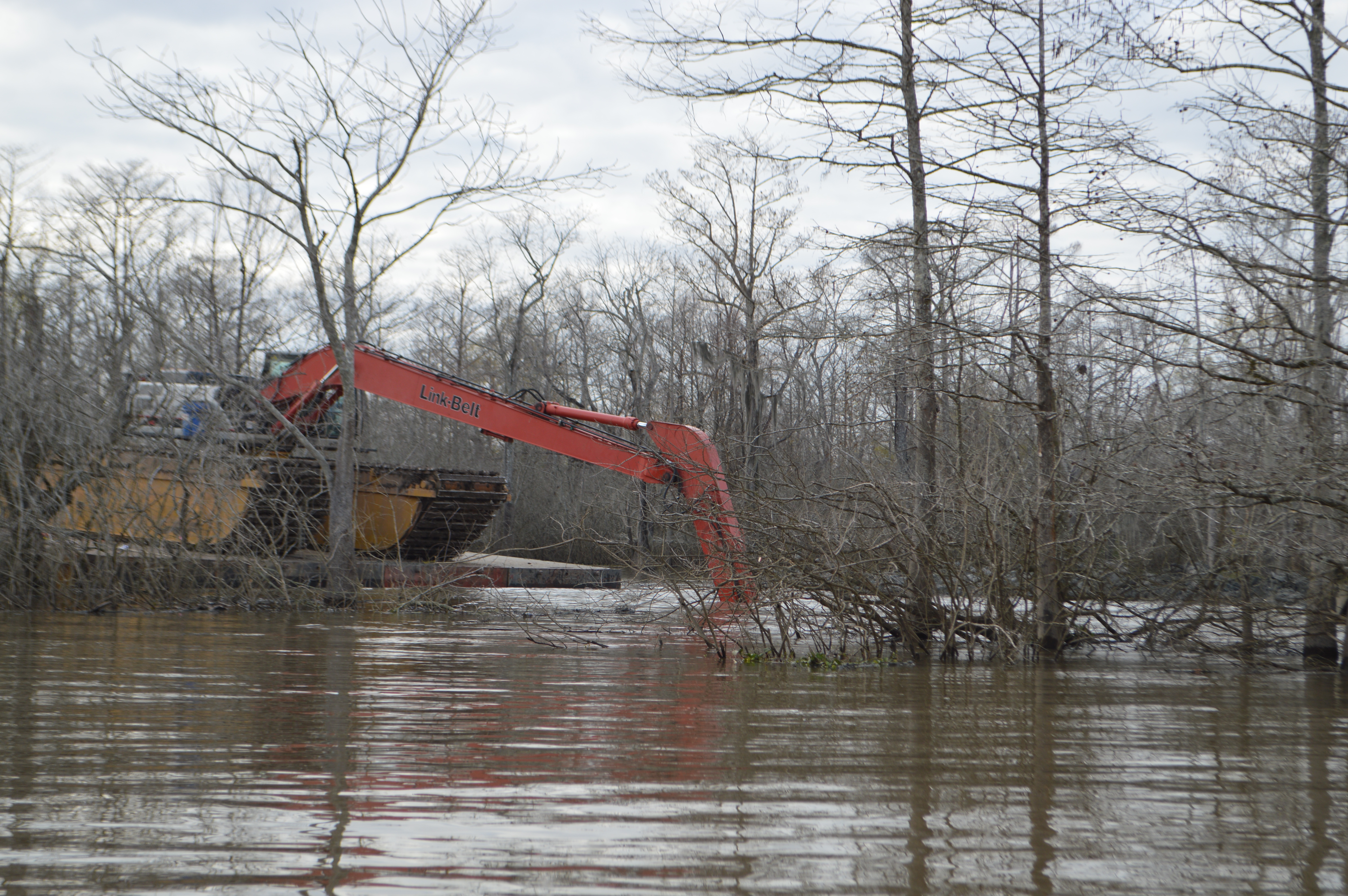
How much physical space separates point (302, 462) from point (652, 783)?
1323 cm

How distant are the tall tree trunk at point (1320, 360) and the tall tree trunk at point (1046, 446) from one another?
5.88ft

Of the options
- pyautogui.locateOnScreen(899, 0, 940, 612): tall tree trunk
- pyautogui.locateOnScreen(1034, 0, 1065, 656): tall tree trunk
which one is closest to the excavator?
pyautogui.locateOnScreen(899, 0, 940, 612): tall tree trunk

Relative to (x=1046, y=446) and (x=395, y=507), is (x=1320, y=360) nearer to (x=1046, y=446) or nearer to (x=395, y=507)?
(x=1046, y=446)

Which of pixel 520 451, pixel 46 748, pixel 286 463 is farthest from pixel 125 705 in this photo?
pixel 520 451

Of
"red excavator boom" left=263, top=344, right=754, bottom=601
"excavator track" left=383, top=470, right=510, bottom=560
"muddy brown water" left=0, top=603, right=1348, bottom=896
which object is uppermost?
"red excavator boom" left=263, top=344, right=754, bottom=601

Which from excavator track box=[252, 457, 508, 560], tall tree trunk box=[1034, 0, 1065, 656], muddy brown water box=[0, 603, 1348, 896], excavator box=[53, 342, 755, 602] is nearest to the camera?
muddy brown water box=[0, 603, 1348, 896]

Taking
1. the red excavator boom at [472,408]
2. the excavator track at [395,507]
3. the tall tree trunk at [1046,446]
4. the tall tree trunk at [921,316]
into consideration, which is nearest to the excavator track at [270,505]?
the excavator track at [395,507]

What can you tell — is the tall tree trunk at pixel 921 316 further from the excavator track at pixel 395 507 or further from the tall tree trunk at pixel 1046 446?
the excavator track at pixel 395 507

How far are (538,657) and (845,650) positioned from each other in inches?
95.9

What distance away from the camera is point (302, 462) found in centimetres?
1644

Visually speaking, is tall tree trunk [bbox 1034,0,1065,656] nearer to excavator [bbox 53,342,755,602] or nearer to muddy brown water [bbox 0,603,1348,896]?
muddy brown water [bbox 0,603,1348,896]

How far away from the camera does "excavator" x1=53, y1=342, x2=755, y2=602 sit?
13.8 m

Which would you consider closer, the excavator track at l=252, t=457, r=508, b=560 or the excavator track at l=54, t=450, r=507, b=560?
the excavator track at l=54, t=450, r=507, b=560

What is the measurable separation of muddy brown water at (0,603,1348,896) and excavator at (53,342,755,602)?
5179mm
